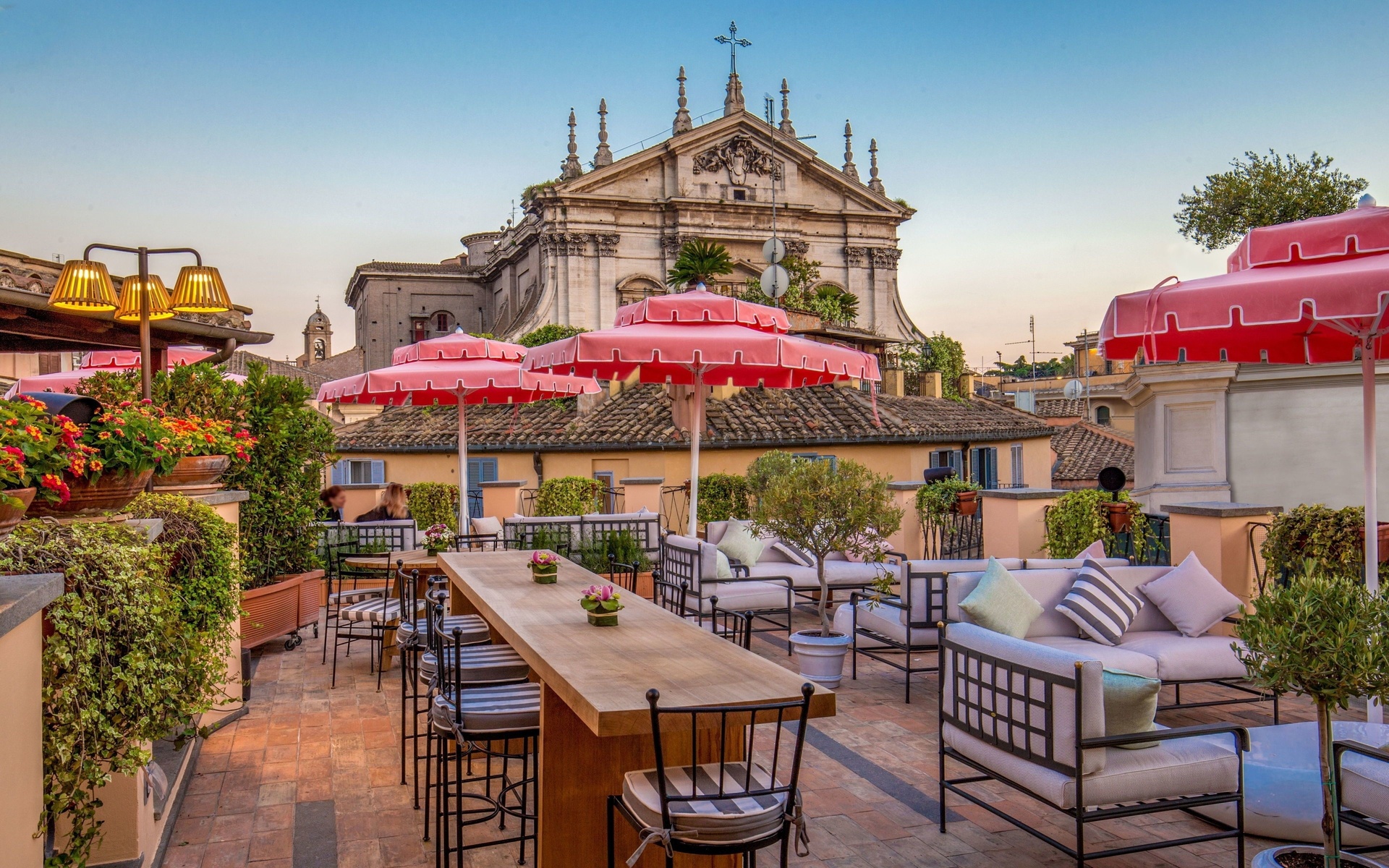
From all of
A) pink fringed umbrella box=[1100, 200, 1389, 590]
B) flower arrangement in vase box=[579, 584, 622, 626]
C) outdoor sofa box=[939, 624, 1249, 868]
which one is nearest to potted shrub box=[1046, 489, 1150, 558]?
pink fringed umbrella box=[1100, 200, 1389, 590]

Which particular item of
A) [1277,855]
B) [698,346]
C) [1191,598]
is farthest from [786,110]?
[1277,855]

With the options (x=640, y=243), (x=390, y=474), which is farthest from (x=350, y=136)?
(x=640, y=243)

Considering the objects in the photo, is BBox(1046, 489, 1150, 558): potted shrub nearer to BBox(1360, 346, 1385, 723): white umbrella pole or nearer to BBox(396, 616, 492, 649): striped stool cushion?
BBox(1360, 346, 1385, 723): white umbrella pole

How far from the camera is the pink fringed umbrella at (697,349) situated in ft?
29.1

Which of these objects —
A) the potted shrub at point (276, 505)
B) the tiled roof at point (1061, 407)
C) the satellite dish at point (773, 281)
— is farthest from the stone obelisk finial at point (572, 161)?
the potted shrub at point (276, 505)

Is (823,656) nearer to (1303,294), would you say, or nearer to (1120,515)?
(1120,515)

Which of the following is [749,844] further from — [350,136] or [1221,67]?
[350,136]

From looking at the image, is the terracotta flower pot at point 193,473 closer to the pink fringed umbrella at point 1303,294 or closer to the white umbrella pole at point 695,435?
the white umbrella pole at point 695,435

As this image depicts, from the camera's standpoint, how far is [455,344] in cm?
1086

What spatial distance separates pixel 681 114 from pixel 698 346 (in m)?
35.1

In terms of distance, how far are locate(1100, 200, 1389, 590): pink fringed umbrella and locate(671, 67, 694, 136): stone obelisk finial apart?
36803mm

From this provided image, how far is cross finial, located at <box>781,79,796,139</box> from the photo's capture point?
44.2 m

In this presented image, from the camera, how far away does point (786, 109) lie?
44531 millimetres

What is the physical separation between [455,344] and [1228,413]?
8.73m
